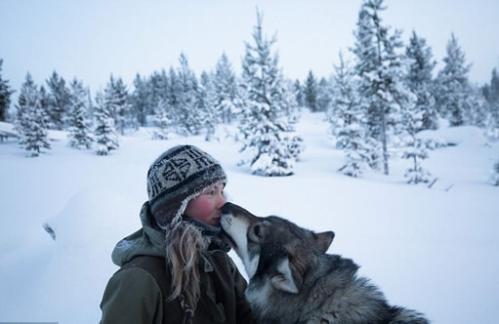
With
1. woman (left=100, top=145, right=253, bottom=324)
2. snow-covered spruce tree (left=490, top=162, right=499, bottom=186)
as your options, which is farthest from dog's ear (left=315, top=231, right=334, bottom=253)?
snow-covered spruce tree (left=490, top=162, right=499, bottom=186)

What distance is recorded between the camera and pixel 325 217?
31.4ft

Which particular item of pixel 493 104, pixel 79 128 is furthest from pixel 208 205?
pixel 493 104

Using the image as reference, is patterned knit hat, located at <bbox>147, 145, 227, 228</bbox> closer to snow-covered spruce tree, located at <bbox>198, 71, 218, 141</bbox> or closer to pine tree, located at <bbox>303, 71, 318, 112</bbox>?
snow-covered spruce tree, located at <bbox>198, 71, 218, 141</bbox>

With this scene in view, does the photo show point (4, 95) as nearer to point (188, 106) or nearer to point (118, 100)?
point (118, 100)

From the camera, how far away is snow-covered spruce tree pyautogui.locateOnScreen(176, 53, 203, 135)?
169 ft

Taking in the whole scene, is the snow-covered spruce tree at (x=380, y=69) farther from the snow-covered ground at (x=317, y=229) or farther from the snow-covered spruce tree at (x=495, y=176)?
the snow-covered ground at (x=317, y=229)

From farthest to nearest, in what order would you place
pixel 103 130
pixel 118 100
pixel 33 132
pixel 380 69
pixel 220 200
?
1. pixel 118 100
2. pixel 103 130
3. pixel 33 132
4. pixel 380 69
5. pixel 220 200

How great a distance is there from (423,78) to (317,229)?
132 feet

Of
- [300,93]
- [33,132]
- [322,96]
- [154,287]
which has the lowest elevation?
[154,287]

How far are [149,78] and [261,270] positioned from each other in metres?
81.5

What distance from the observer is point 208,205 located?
7.86 feet

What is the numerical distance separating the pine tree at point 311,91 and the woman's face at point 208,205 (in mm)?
72244

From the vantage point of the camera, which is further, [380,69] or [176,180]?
[380,69]

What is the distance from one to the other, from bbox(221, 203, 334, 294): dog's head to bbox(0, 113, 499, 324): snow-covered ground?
184cm
